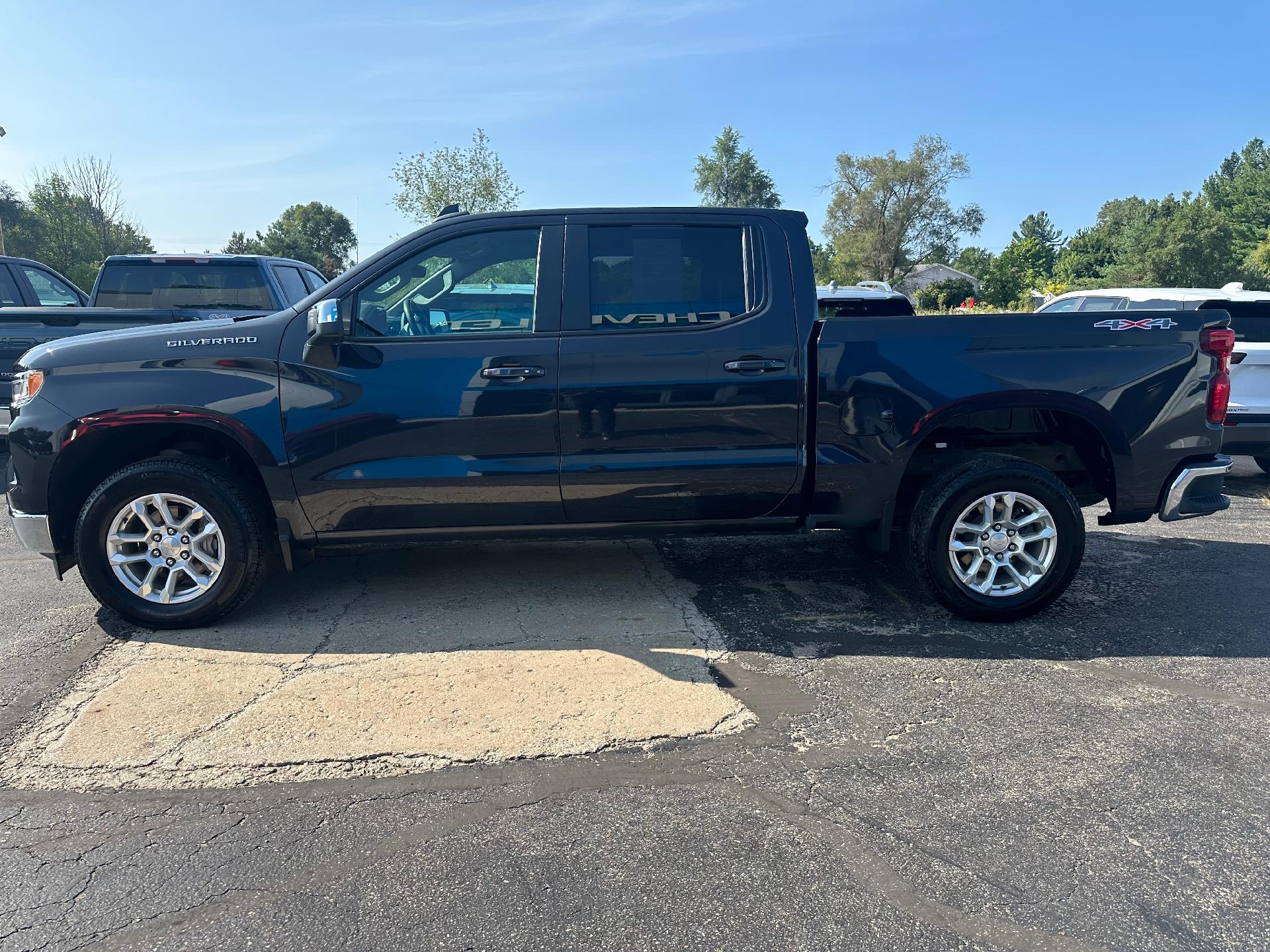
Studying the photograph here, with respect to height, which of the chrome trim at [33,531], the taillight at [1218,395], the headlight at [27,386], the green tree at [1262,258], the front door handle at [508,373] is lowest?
the chrome trim at [33,531]

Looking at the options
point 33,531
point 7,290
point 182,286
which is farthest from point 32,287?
point 33,531

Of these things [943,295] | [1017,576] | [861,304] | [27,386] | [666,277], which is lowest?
[1017,576]

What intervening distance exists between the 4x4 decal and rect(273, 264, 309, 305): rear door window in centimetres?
707

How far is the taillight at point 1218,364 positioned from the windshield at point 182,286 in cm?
776

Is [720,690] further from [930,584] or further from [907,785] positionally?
[930,584]

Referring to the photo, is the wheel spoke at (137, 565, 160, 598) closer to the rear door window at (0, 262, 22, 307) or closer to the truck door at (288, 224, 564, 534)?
the truck door at (288, 224, 564, 534)

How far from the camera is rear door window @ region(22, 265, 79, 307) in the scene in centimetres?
947

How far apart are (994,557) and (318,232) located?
270 feet

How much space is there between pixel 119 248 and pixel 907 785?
49.0 metres

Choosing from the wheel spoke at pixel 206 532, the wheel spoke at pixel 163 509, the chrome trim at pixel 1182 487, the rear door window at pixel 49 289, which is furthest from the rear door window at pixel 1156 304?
the rear door window at pixel 49 289

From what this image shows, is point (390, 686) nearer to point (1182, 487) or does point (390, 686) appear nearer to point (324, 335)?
point (324, 335)

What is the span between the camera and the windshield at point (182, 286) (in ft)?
27.9

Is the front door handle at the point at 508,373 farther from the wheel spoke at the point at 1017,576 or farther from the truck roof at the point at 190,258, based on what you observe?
the truck roof at the point at 190,258

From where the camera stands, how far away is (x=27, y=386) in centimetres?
418
